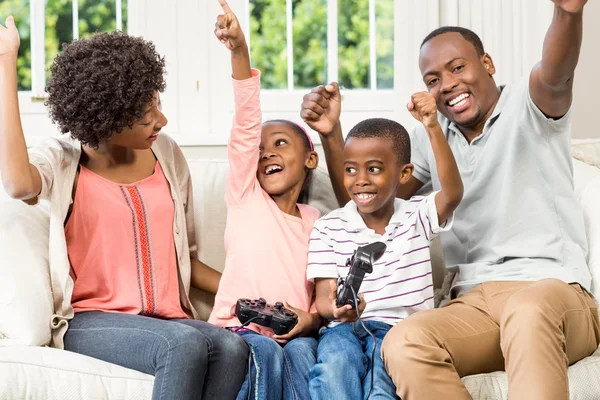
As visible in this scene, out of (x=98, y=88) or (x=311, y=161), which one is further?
(x=311, y=161)

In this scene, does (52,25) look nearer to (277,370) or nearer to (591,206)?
(277,370)

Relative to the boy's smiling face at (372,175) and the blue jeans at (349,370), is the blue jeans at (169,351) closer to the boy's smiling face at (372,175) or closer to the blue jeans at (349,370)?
the blue jeans at (349,370)

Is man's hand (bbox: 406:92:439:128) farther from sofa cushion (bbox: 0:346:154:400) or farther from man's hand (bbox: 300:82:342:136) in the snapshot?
sofa cushion (bbox: 0:346:154:400)

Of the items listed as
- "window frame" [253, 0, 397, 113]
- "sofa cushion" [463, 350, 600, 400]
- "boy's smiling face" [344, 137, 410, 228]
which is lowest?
"sofa cushion" [463, 350, 600, 400]

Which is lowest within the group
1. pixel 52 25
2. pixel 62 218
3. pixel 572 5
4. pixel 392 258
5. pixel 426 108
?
pixel 392 258

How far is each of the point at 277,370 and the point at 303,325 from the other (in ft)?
0.65

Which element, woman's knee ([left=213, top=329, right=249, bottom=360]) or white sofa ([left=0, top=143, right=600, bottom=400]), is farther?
woman's knee ([left=213, top=329, right=249, bottom=360])

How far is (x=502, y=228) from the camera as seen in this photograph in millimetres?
2105

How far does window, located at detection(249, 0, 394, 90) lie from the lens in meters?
3.11

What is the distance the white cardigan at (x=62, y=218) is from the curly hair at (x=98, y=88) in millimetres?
64

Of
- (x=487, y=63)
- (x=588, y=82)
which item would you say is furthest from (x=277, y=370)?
(x=588, y=82)

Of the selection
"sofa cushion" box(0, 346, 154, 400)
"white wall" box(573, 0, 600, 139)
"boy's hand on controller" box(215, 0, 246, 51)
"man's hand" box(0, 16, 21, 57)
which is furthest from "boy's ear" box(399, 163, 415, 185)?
"white wall" box(573, 0, 600, 139)

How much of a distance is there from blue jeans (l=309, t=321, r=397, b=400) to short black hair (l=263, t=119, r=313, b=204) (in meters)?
0.58

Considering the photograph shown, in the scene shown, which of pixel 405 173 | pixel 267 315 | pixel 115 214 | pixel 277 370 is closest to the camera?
pixel 277 370
